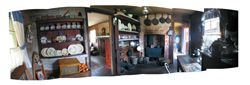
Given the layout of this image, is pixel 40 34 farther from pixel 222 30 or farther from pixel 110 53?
pixel 222 30

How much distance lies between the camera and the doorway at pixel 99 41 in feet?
7.02

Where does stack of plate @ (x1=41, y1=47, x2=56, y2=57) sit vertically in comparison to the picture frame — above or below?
above

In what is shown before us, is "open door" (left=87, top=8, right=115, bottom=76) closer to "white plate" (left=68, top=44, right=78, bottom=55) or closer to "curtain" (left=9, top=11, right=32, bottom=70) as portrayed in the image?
"white plate" (left=68, top=44, right=78, bottom=55)

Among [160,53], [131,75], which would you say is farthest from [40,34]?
[160,53]

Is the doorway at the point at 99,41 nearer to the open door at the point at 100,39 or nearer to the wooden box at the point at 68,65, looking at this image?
the open door at the point at 100,39

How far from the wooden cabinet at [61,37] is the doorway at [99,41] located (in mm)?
72

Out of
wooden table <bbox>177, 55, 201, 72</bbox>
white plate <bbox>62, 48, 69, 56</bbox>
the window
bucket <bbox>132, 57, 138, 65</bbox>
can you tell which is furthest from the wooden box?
the window

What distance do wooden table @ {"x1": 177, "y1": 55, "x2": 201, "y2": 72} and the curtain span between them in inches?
47.9

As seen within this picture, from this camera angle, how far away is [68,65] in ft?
7.10

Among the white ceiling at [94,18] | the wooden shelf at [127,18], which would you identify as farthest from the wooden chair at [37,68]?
the wooden shelf at [127,18]

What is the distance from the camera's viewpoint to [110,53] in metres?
2.19

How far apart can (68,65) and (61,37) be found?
0.73 ft

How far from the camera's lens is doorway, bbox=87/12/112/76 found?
7.02 feet

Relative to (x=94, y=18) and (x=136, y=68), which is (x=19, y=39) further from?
(x=136, y=68)
